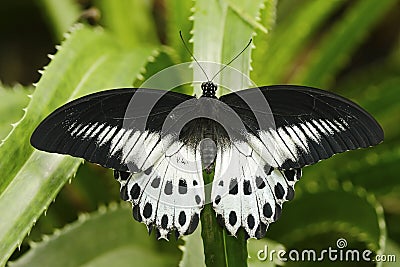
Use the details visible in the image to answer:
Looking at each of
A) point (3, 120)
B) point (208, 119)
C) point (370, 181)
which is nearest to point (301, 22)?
point (370, 181)

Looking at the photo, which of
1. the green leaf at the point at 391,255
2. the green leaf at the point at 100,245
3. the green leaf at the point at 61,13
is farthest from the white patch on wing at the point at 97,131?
the green leaf at the point at 61,13

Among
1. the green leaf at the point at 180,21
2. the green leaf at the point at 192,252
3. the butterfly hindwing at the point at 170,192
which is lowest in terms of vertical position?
the green leaf at the point at 192,252

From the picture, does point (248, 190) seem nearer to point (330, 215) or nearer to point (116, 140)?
point (116, 140)

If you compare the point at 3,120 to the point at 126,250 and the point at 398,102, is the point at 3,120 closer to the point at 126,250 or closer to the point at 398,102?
the point at 126,250

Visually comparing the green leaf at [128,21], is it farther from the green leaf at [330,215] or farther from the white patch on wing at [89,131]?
the white patch on wing at [89,131]

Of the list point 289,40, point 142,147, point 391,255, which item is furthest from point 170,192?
point 289,40

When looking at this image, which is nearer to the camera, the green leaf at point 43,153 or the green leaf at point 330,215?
the green leaf at point 43,153
